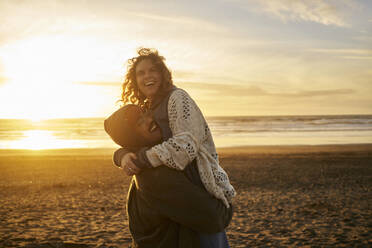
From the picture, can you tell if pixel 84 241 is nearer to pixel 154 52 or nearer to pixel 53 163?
pixel 154 52

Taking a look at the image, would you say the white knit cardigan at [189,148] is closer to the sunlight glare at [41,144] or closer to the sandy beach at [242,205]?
the sandy beach at [242,205]

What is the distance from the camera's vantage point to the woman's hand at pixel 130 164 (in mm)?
2193

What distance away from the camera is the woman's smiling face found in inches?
96.8

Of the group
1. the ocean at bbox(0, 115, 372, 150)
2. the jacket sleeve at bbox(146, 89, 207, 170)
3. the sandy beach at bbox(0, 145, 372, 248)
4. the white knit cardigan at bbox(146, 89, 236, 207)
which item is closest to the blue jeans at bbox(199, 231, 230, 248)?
the white knit cardigan at bbox(146, 89, 236, 207)

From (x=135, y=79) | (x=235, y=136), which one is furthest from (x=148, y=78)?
(x=235, y=136)

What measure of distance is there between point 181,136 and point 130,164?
39 cm

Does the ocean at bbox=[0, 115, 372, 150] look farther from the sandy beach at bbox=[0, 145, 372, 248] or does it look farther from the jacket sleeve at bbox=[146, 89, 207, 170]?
the jacket sleeve at bbox=[146, 89, 207, 170]

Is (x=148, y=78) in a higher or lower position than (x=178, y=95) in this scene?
higher

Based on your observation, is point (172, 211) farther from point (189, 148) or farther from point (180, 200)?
point (189, 148)

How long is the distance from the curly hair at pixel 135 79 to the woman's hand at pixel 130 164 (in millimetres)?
496

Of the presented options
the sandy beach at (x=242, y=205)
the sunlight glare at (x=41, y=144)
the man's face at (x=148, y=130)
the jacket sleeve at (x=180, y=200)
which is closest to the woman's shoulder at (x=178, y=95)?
the man's face at (x=148, y=130)

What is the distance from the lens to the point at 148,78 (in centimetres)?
246

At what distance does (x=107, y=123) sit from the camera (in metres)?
2.30

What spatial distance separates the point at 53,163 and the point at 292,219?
1103 cm
